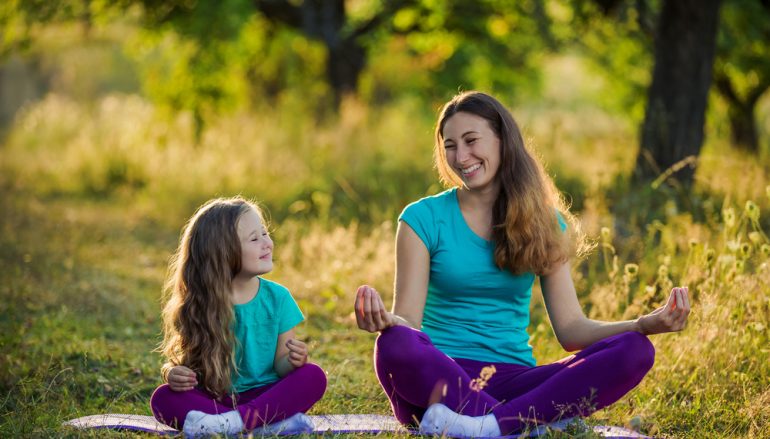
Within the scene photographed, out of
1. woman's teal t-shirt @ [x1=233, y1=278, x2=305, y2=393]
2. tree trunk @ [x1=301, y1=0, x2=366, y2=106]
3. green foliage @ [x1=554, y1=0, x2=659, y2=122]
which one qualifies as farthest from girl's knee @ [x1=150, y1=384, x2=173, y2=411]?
tree trunk @ [x1=301, y1=0, x2=366, y2=106]

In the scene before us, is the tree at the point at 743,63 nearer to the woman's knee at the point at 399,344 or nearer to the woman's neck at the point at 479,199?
the woman's neck at the point at 479,199

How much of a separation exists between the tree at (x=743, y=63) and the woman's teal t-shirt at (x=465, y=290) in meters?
6.77

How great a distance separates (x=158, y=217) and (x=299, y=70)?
667 cm

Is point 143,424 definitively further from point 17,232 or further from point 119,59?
point 119,59

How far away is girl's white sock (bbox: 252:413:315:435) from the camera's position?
339 cm

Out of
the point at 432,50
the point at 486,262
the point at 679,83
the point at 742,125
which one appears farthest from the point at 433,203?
the point at 432,50

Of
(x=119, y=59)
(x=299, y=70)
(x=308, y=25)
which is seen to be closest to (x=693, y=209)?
(x=308, y=25)

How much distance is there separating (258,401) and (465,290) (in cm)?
89

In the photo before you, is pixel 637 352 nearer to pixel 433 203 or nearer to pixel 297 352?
pixel 433 203

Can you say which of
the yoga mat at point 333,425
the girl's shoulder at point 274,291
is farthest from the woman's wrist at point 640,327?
the girl's shoulder at point 274,291

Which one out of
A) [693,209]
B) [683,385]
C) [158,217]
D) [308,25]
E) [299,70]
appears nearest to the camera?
[683,385]

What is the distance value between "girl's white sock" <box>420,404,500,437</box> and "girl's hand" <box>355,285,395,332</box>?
36cm

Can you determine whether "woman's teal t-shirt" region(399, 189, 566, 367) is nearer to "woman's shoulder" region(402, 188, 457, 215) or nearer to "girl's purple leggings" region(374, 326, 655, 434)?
"woman's shoulder" region(402, 188, 457, 215)

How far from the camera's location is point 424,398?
3332 mm
